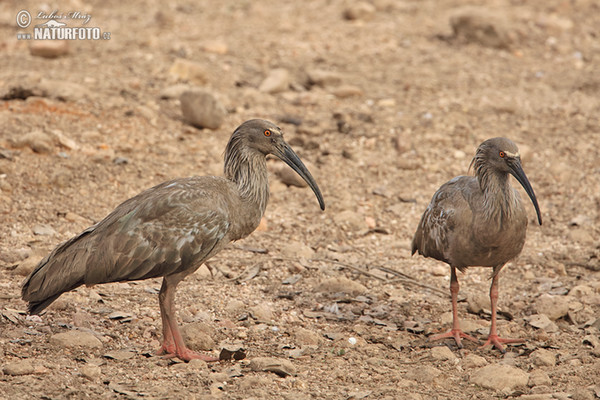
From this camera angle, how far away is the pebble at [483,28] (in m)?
16.2

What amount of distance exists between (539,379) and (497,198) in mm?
1761

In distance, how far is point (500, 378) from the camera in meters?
6.82

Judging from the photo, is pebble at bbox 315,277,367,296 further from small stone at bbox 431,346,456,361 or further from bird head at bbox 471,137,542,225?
bird head at bbox 471,137,542,225

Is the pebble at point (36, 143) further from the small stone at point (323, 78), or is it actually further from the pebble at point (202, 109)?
the small stone at point (323, 78)

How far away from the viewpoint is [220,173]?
1124cm


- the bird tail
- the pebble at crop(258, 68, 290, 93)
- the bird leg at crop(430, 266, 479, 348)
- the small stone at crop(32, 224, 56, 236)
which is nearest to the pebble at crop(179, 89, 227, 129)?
the pebble at crop(258, 68, 290, 93)

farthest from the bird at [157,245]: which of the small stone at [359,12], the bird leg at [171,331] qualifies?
the small stone at [359,12]

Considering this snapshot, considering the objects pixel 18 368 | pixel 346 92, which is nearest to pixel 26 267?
pixel 18 368

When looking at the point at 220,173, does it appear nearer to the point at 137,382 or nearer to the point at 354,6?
the point at 137,382

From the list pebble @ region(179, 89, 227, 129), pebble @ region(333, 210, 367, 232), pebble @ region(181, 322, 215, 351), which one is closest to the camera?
pebble @ region(181, 322, 215, 351)

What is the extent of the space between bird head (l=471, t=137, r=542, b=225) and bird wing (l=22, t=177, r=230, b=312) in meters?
2.67

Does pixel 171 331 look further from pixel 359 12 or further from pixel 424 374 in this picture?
pixel 359 12

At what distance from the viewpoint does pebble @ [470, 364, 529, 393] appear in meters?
6.78

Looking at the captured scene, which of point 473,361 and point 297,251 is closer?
point 473,361
